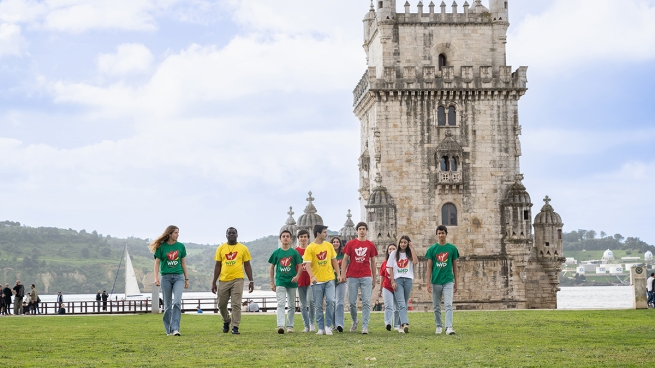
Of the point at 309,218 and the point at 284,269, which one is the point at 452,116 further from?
the point at 284,269

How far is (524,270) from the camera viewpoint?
49219mm

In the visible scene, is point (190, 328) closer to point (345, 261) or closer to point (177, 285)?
point (177, 285)

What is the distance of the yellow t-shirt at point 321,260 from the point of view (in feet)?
66.6

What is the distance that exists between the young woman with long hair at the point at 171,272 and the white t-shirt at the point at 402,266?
4427 mm

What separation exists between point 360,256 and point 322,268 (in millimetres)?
881

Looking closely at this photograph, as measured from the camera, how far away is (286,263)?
2059 cm

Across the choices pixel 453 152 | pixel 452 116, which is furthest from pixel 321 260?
pixel 452 116

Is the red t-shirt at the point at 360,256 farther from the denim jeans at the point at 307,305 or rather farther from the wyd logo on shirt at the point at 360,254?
the denim jeans at the point at 307,305

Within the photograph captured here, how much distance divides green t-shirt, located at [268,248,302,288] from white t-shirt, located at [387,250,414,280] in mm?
2021

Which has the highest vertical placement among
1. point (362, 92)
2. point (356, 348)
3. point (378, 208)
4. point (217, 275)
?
point (362, 92)

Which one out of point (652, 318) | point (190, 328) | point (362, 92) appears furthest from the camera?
point (362, 92)

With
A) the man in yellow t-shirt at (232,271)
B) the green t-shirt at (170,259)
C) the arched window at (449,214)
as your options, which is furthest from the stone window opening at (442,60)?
the green t-shirt at (170,259)

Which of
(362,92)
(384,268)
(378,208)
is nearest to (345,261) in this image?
(384,268)

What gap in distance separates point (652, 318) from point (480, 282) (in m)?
23.7
